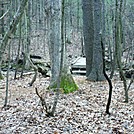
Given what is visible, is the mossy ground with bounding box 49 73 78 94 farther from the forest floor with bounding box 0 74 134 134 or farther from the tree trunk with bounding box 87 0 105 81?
Answer: the tree trunk with bounding box 87 0 105 81

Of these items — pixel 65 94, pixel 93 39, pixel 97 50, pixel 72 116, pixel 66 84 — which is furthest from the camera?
pixel 93 39

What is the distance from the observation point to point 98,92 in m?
10.1

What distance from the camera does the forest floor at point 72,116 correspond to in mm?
6312

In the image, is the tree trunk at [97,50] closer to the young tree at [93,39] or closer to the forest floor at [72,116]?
the young tree at [93,39]

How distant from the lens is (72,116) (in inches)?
277

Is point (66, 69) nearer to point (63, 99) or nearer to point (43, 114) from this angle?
point (63, 99)

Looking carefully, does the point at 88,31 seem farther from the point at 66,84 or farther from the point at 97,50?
the point at 66,84

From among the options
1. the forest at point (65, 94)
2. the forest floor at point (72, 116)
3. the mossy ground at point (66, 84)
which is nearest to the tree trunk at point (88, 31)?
the forest at point (65, 94)

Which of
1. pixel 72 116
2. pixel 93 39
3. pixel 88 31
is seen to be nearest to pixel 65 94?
pixel 72 116

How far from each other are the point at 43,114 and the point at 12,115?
35.2 inches

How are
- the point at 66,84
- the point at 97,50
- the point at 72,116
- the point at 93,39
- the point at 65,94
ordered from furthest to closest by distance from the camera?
the point at 93,39, the point at 97,50, the point at 66,84, the point at 65,94, the point at 72,116

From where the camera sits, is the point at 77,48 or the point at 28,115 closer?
the point at 28,115

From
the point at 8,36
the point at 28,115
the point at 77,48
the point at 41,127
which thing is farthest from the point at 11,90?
the point at 77,48

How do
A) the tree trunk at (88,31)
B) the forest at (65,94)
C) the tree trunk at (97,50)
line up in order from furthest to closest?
the tree trunk at (88,31) < the tree trunk at (97,50) < the forest at (65,94)
